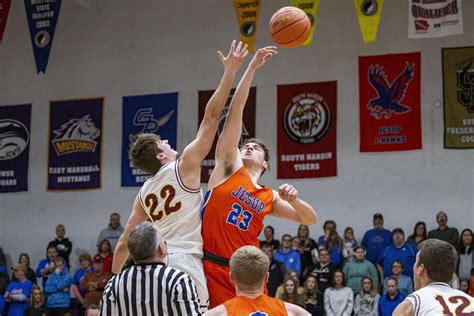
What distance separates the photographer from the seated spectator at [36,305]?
1704 centimetres

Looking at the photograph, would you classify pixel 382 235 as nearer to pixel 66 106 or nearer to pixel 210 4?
pixel 210 4

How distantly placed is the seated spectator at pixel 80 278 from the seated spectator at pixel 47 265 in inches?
23.6

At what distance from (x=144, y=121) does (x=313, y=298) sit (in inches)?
278

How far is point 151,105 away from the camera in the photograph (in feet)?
66.7

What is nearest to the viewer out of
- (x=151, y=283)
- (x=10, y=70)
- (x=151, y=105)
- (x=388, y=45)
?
(x=151, y=283)

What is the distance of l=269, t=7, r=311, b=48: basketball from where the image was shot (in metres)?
7.85

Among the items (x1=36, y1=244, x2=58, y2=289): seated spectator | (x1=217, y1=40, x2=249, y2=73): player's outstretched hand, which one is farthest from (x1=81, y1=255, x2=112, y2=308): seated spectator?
(x1=217, y1=40, x2=249, y2=73): player's outstretched hand

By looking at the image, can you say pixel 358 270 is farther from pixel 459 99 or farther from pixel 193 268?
pixel 193 268

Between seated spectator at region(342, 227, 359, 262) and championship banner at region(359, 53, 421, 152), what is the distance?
7.21 ft

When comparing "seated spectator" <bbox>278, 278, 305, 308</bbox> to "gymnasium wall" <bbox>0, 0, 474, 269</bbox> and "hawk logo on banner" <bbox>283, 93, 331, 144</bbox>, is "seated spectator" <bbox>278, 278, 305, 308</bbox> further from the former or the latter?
"hawk logo on banner" <bbox>283, 93, 331, 144</bbox>

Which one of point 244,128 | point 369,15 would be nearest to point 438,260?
point 369,15

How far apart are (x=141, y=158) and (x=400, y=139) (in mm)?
12499

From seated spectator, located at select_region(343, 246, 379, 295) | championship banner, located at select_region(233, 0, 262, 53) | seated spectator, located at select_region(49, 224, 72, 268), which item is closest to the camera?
seated spectator, located at select_region(343, 246, 379, 295)

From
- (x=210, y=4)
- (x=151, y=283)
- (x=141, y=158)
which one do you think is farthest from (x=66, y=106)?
(x=151, y=283)
